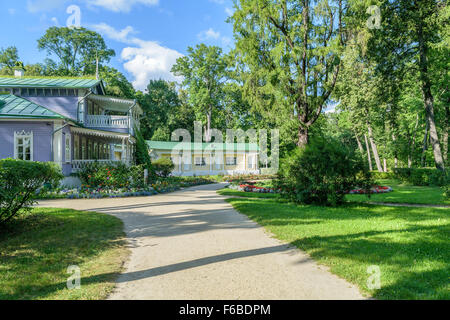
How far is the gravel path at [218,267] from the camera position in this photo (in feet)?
11.0

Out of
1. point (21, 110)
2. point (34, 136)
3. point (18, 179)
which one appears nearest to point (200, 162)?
point (34, 136)

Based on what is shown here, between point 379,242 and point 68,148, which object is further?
point 68,148

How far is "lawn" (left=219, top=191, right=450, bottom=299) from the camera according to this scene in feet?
11.6

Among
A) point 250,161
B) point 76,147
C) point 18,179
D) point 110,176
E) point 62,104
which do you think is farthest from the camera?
point 250,161

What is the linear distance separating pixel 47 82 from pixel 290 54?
55.5 ft

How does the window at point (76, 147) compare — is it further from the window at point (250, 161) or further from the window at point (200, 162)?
the window at point (250, 161)

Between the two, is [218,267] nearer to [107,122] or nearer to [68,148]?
[68,148]

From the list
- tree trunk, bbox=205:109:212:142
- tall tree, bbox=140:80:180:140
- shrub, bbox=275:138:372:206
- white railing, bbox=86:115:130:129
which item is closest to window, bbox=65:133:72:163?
white railing, bbox=86:115:130:129

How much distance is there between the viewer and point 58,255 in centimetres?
494

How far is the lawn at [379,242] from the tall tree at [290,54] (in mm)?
8899

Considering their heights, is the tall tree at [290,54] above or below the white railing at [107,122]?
above

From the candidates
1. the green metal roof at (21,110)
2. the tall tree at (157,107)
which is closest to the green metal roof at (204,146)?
the tall tree at (157,107)

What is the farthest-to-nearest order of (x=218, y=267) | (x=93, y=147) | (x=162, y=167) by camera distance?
(x=162, y=167) < (x=93, y=147) < (x=218, y=267)
